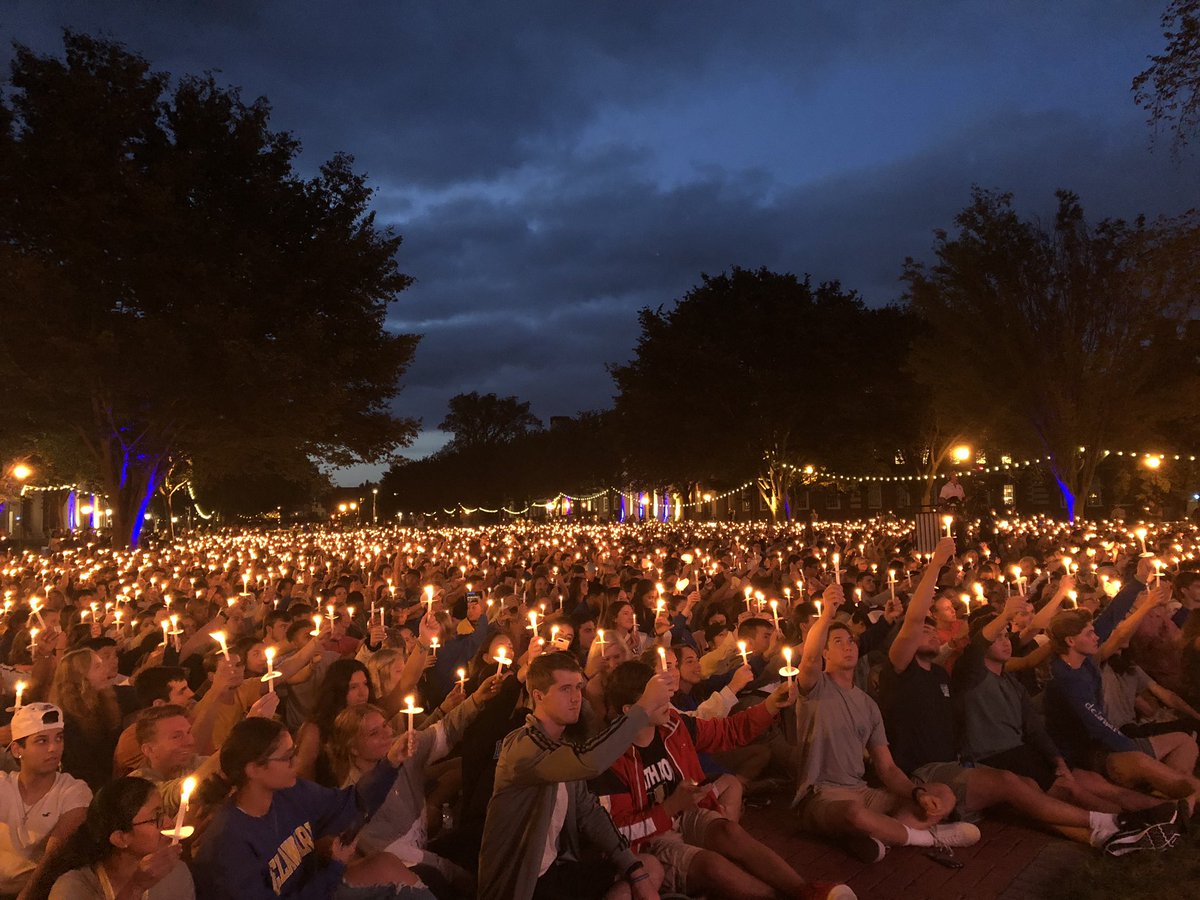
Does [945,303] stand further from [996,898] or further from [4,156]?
[996,898]

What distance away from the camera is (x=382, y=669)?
6754 millimetres

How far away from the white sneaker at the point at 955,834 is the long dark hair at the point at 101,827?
15.3 feet

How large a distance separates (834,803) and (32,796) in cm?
434

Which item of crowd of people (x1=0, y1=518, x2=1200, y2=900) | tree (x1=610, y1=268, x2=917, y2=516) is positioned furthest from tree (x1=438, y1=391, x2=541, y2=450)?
crowd of people (x1=0, y1=518, x2=1200, y2=900)

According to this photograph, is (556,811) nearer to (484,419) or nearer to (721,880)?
(721,880)

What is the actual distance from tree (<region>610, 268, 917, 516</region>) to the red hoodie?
113ft

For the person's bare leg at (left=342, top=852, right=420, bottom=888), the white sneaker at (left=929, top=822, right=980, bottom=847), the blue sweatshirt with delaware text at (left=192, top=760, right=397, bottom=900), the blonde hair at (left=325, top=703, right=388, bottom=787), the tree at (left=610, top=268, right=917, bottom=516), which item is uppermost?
the tree at (left=610, top=268, right=917, bottom=516)

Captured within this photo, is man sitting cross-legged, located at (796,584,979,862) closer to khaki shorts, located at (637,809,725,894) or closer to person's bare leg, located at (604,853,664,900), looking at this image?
khaki shorts, located at (637,809,725,894)

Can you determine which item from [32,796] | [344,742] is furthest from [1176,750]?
[32,796]

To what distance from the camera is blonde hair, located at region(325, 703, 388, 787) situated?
16.0ft

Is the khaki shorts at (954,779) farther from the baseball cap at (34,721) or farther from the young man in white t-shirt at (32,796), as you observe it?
the baseball cap at (34,721)

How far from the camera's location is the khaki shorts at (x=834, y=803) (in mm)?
5988

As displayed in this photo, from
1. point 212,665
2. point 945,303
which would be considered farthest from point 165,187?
point 945,303

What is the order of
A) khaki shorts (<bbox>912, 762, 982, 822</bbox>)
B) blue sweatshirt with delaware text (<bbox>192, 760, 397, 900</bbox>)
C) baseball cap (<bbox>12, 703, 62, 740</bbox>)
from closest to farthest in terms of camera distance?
blue sweatshirt with delaware text (<bbox>192, 760, 397, 900</bbox>) → baseball cap (<bbox>12, 703, 62, 740</bbox>) → khaki shorts (<bbox>912, 762, 982, 822</bbox>)
